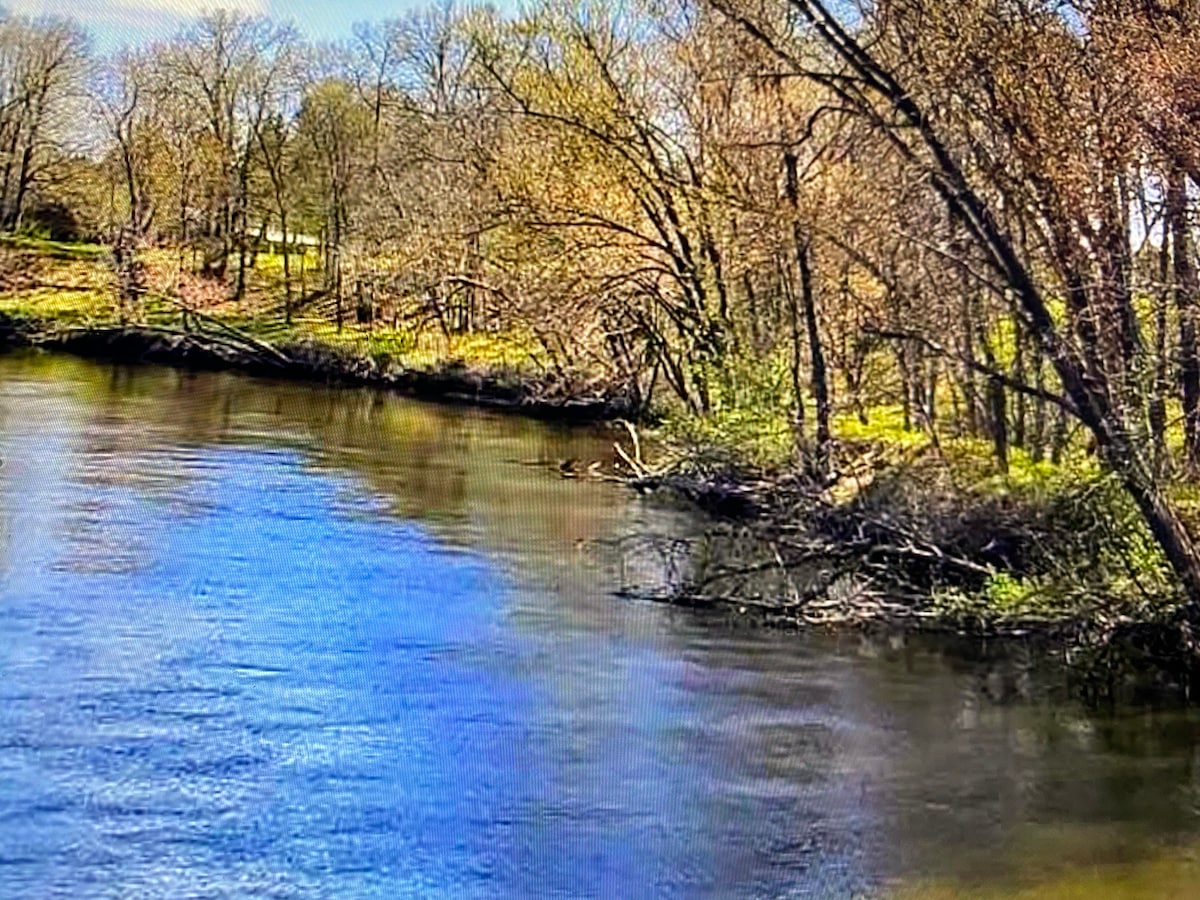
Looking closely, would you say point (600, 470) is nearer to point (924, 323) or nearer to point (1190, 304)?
point (924, 323)

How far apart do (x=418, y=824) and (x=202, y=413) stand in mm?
27925

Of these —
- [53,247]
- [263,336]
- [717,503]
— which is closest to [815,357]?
[717,503]

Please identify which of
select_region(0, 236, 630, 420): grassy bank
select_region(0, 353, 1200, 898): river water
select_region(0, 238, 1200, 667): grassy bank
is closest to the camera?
select_region(0, 353, 1200, 898): river water

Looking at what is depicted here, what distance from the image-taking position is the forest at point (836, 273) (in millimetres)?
16188

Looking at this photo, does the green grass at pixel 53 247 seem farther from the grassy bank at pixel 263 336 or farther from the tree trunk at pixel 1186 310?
the tree trunk at pixel 1186 310

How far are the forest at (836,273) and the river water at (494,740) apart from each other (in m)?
1.99

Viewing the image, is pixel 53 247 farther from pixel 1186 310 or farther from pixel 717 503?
pixel 1186 310

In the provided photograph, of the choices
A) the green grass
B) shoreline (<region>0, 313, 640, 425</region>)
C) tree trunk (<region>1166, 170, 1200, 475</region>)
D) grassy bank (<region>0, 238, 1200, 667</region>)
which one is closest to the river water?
grassy bank (<region>0, 238, 1200, 667</region>)

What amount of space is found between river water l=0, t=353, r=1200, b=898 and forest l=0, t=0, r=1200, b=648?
199cm

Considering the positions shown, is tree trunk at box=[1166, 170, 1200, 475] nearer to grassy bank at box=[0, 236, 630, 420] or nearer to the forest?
the forest

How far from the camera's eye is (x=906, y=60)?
17.6m

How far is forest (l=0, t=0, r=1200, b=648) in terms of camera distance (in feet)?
53.1

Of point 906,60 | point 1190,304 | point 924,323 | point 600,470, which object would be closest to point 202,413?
point 600,470

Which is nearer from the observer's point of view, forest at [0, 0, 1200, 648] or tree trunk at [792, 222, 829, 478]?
forest at [0, 0, 1200, 648]
